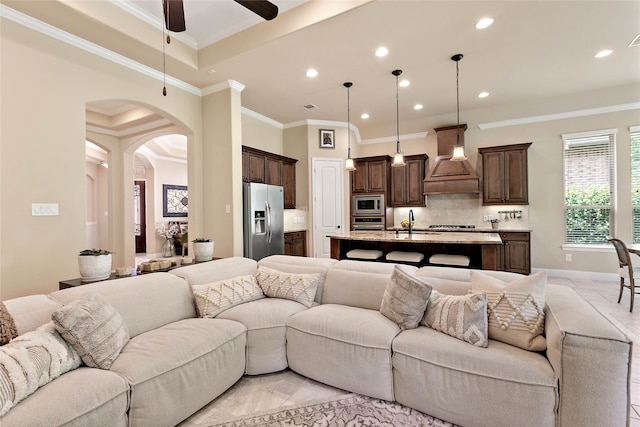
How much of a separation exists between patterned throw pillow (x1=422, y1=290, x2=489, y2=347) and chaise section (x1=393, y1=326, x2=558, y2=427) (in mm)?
50

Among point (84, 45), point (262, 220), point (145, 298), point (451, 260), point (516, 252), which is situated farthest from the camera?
point (516, 252)

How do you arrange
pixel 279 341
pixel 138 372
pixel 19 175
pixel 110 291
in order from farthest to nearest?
1. pixel 19 175
2. pixel 279 341
3. pixel 110 291
4. pixel 138 372

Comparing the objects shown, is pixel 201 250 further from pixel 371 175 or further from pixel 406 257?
pixel 371 175

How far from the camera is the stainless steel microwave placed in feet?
20.3

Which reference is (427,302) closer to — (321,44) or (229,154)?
(321,44)

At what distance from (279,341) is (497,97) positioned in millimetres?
5505

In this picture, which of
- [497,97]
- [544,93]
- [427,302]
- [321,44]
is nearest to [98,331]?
[427,302]

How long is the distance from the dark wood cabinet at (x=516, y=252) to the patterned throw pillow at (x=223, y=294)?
4.65 meters

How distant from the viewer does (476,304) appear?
5.83ft

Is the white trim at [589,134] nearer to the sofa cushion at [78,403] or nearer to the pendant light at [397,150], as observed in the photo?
the pendant light at [397,150]

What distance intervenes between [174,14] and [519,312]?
10.4 feet

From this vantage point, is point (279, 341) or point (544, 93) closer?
point (279, 341)

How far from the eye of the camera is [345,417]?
175cm

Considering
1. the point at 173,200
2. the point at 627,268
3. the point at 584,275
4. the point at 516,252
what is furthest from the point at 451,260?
the point at 173,200
